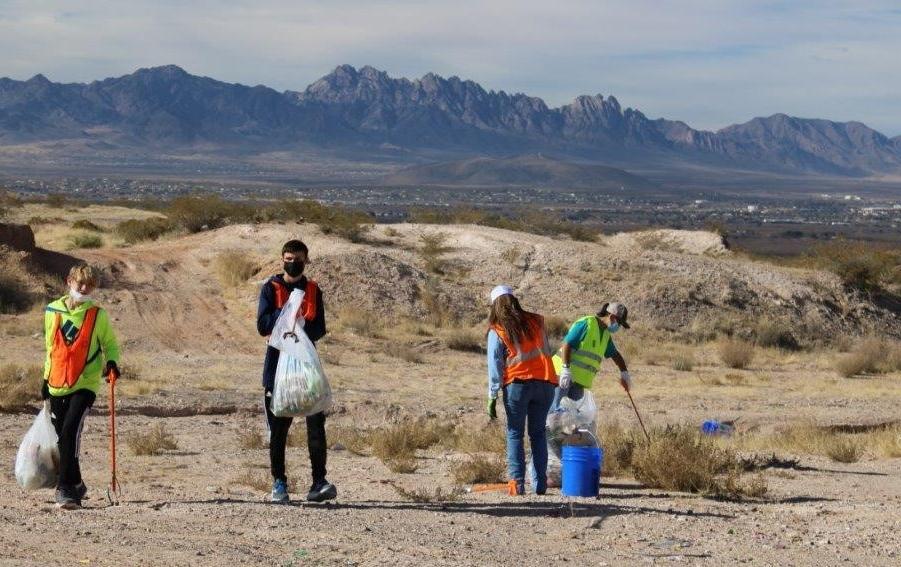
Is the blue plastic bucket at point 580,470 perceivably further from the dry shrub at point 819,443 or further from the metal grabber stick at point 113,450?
the dry shrub at point 819,443

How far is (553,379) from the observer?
438 inches

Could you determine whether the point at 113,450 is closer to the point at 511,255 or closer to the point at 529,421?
the point at 529,421

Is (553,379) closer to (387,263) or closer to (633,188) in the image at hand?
(387,263)

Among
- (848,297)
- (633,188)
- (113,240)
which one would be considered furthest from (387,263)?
(633,188)

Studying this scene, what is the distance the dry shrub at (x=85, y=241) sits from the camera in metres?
36.1

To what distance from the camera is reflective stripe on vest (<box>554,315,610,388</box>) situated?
40.1 feet

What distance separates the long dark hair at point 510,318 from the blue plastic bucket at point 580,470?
3.67 ft

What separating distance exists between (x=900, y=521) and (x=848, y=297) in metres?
27.0

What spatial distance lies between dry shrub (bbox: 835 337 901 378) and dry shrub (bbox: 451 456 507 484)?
1671 centimetres

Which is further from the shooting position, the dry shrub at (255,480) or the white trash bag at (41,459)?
the dry shrub at (255,480)

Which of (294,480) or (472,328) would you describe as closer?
(294,480)

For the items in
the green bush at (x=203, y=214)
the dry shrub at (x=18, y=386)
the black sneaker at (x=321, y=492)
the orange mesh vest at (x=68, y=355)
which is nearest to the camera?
the orange mesh vest at (x=68, y=355)

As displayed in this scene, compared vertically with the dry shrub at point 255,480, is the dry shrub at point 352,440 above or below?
below

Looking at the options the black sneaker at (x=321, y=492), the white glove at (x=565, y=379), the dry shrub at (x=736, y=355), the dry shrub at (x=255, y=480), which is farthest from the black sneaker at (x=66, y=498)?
the dry shrub at (x=736, y=355)
